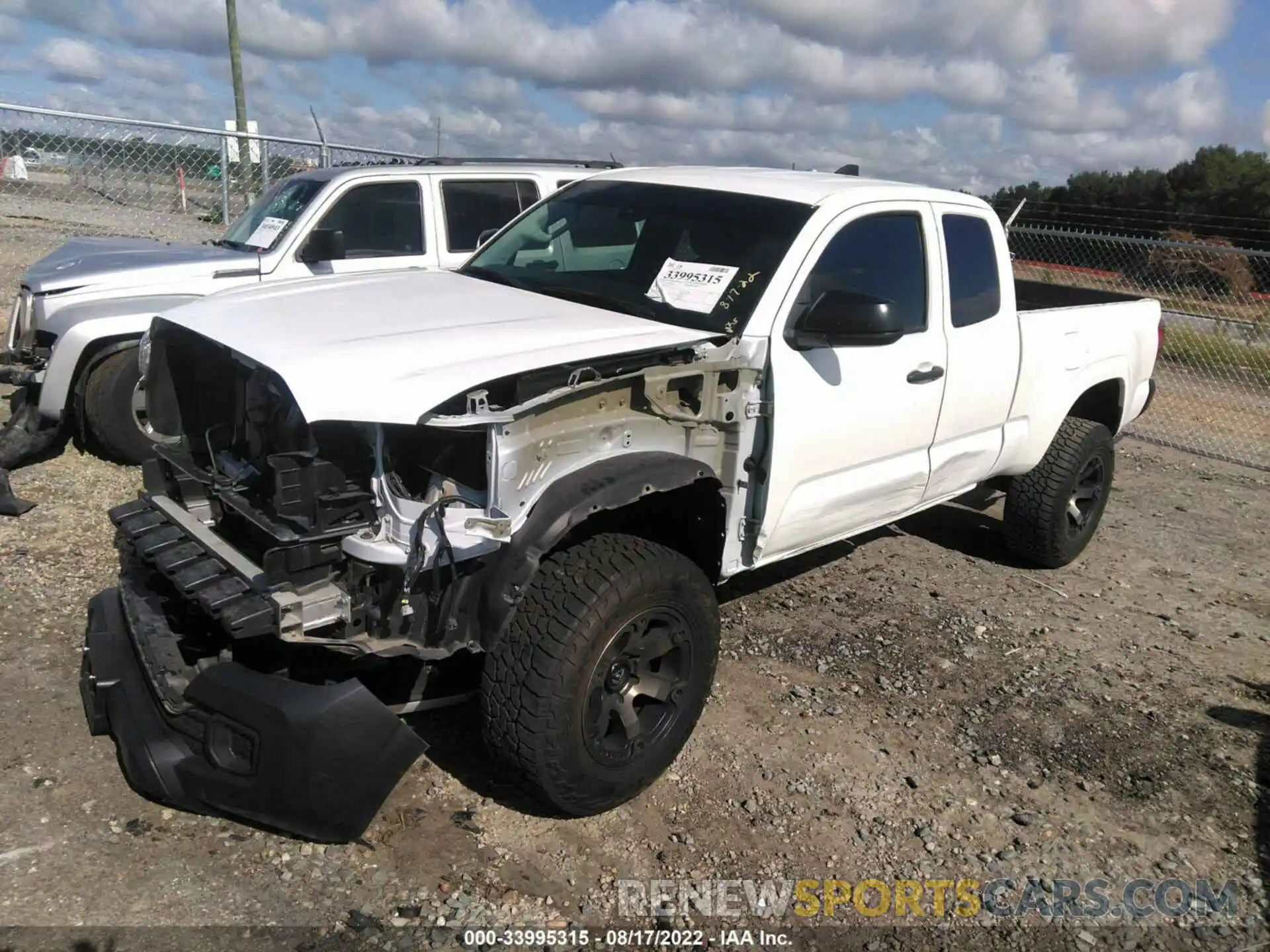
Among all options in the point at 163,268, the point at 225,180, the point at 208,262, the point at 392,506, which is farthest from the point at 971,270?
the point at 225,180

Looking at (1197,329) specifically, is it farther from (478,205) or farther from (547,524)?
(547,524)

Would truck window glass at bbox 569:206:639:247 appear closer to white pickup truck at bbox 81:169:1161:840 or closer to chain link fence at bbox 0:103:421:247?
white pickup truck at bbox 81:169:1161:840

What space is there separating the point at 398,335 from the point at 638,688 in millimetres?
1376

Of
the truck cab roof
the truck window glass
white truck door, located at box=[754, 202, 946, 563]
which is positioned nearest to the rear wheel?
the truck window glass

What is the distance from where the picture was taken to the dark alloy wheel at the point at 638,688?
3045 millimetres

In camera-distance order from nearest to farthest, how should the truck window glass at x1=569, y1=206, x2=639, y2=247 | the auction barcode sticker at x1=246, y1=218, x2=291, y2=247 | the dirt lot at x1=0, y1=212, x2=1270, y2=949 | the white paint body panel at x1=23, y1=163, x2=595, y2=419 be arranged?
1. the dirt lot at x1=0, y1=212, x2=1270, y2=949
2. the truck window glass at x1=569, y1=206, x2=639, y2=247
3. the white paint body panel at x1=23, y1=163, x2=595, y2=419
4. the auction barcode sticker at x1=246, y1=218, x2=291, y2=247

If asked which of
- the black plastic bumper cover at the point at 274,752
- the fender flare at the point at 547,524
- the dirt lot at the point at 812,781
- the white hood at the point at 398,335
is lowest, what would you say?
the dirt lot at the point at 812,781

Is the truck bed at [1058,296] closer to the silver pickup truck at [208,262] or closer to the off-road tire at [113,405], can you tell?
the silver pickup truck at [208,262]

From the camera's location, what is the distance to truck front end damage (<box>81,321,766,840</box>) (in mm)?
2666

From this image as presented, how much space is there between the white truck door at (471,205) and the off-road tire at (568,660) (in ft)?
14.2

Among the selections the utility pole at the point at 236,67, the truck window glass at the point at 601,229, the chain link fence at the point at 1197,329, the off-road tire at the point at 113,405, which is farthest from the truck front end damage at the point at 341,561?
the utility pole at the point at 236,67

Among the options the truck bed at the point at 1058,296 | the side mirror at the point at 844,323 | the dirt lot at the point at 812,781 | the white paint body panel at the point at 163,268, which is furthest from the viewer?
the truck bed at the point at 1058,296

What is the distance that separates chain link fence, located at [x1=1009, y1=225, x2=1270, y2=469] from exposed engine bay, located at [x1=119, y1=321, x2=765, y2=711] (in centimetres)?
649

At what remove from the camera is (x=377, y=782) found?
2.71m
